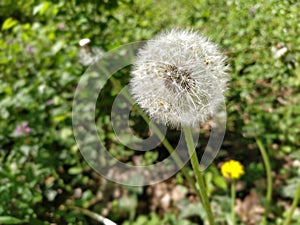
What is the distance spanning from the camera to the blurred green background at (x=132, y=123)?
1.11 metres

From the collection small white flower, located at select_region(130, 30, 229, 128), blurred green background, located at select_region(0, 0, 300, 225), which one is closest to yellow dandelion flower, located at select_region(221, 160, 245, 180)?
blurred green background, located at select_region(0, 0, 300, 225)

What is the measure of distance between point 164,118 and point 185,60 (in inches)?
3.9

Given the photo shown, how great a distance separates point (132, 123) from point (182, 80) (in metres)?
0.73

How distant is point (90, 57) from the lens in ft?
4.34

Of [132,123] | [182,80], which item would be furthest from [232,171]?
[182,80]

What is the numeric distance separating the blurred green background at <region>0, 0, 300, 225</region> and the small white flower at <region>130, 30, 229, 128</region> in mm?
376

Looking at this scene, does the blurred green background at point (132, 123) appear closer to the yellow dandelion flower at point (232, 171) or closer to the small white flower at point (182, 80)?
the yellow dandelion flower at point (232, 171)

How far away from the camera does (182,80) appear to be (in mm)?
607

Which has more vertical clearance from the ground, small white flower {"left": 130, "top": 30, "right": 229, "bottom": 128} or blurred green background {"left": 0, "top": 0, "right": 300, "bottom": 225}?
small white flower {"left": 130, "top": 30, "right": 229, "bottom": 128}

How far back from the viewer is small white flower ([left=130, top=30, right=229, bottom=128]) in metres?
0.61

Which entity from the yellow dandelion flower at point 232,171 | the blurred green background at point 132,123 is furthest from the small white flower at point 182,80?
the yellow dandelion flower at point 232,171

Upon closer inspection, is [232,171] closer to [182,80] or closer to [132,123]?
[132,123]

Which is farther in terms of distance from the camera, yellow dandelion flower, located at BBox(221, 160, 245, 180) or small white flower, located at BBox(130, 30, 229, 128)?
yellow dandelion flower, located at BBox(221, 160, 245, 180)

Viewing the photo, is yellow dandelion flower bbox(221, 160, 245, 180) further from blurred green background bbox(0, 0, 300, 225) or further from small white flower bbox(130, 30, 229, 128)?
small white flower bbox(130, 30, 229, 128)
